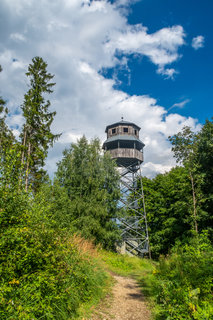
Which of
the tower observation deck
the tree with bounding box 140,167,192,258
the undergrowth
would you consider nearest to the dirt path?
the undergrowth

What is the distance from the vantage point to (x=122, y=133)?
24234 millimetres

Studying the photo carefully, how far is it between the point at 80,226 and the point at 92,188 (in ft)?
10.7

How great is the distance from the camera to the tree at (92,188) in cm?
1614

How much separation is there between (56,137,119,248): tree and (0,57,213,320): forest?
0.09m

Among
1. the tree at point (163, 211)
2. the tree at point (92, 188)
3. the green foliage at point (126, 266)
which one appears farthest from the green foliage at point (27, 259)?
the tree at point (163, 211)

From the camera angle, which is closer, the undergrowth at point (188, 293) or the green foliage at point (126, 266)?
the undergrowth at point (188, 293)

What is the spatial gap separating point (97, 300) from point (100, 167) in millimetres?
12800

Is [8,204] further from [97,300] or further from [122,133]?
[122,133]

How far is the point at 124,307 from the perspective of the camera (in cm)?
610

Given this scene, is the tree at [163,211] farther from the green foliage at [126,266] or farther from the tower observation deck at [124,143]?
the green foliage at [126,266]

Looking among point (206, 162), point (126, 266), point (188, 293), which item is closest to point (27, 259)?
point (188, 293)

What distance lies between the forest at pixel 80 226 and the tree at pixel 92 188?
3.5 inches

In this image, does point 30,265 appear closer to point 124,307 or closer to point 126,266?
point 124,307

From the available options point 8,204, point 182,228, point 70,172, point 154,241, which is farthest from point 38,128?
point 154,241
